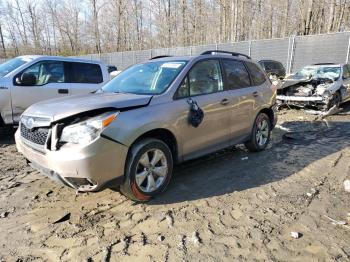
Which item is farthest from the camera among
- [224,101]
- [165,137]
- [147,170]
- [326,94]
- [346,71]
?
[346,71]

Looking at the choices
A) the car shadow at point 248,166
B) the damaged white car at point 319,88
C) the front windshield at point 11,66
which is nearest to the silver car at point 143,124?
the car shadow at point 248,166

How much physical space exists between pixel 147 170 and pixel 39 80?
475cm

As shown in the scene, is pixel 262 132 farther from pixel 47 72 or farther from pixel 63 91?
pixel 47 72

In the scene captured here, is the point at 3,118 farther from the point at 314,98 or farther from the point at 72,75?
the point at 314,98

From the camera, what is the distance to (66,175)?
3539 mm

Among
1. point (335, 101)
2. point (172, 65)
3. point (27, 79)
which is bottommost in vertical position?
point (335, 101)

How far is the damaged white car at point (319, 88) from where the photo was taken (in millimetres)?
10289

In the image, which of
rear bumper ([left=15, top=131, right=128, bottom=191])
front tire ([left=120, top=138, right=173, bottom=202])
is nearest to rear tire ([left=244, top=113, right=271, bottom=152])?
front tire ([left=120, top=138, right=173, bottom=202])

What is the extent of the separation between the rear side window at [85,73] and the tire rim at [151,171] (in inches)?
189

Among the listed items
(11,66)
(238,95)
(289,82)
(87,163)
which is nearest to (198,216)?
(87,163)

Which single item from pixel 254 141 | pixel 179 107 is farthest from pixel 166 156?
pixel 254 141

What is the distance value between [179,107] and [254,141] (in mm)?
2244

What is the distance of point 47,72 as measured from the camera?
25.3ft

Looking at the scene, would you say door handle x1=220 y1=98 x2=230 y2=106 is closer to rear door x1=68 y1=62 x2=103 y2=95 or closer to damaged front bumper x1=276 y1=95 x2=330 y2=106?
rear door x1=68 y1=62 x2=103 y2=95
